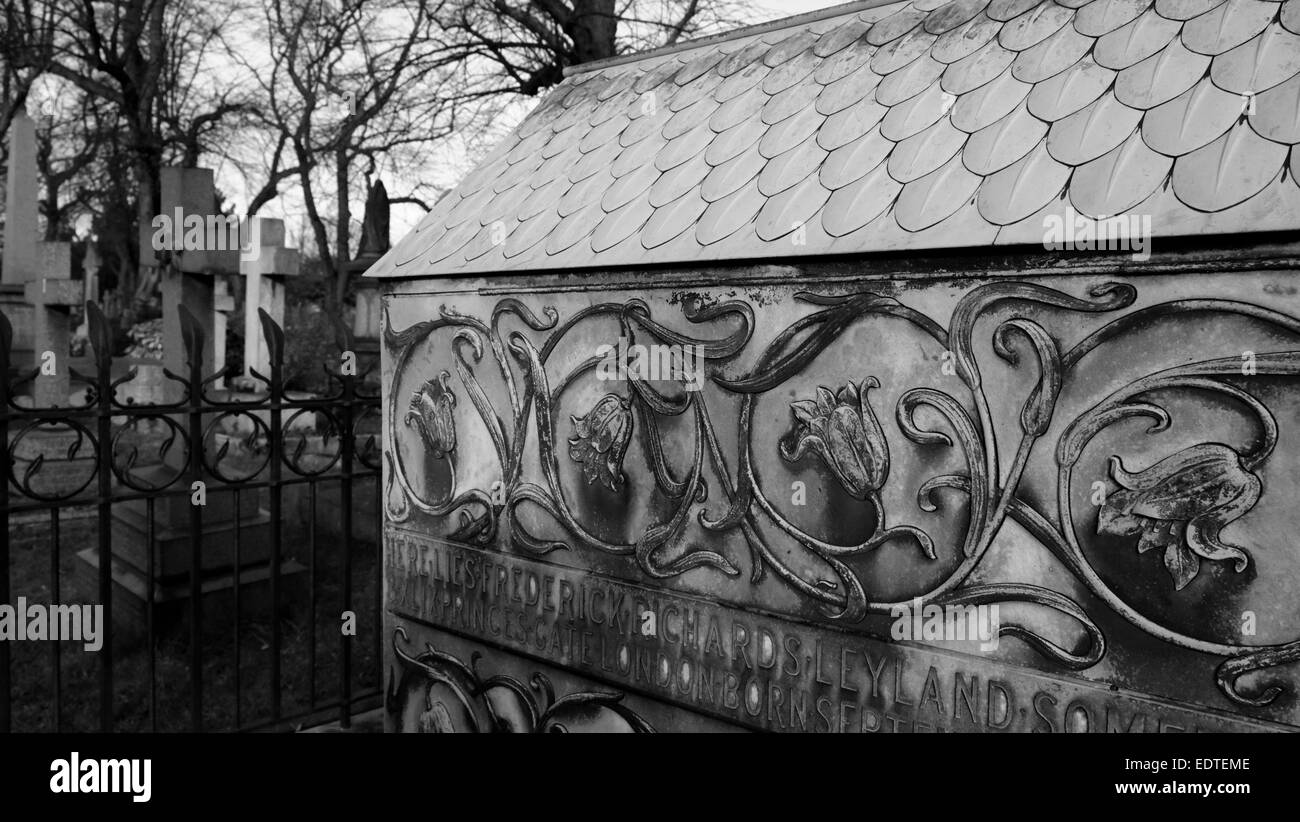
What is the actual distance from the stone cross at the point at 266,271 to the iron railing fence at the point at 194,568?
5.28 feet

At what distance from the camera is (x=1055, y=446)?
1781 mm

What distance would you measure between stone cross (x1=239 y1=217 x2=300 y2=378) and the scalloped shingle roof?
5420 mm

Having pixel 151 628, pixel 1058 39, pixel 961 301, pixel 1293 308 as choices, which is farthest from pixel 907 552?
pixel 151 628

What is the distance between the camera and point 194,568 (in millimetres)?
3246

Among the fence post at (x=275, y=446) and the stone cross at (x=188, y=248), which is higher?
the stone cross at (x=188, y=248)

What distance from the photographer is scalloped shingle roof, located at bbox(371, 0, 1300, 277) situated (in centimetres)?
172

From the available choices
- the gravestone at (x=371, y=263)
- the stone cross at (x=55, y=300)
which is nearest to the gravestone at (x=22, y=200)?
the stone cross at (x=55, y=300)

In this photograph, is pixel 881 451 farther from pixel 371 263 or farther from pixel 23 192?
pixel 23 192

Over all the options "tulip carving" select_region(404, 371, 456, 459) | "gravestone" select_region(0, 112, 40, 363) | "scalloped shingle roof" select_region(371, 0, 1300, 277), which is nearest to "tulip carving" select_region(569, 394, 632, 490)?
"scalloped shingle roof" select_region(371, 0, 1300, 277)

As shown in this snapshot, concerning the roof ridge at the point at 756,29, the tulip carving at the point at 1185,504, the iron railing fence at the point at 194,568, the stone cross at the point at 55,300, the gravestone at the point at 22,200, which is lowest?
the iron railing fence at the point at 194,568

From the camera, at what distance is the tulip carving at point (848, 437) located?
201 cm

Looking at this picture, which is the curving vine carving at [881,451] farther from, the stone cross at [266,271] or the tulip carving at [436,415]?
the stone cross at [266,271]

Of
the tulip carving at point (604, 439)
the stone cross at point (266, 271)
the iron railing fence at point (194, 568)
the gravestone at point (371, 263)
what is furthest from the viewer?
the gravestone at point (371, 263)

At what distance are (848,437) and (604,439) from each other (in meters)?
0.73
